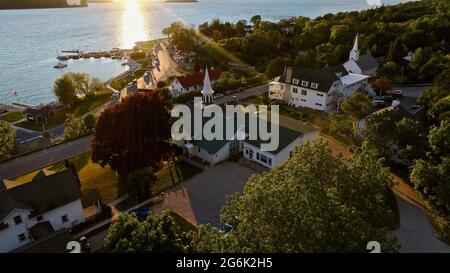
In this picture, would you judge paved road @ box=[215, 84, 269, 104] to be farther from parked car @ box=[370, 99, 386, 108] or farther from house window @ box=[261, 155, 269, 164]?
house window @ box=[261, 155, 269, 164]

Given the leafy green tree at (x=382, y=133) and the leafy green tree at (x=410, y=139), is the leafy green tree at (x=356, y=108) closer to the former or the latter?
the leafy green tree at (x=382, y=133)

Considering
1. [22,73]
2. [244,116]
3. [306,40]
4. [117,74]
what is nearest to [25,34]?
[22,73]

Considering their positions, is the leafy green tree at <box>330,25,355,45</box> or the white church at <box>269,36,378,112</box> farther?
the leafy green tree at <box>330,25,355,45</box>

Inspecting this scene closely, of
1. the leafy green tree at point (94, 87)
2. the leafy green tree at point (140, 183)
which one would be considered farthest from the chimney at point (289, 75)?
the leafy green tree at point (94, 87)

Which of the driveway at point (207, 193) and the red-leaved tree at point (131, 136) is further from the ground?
the red-leaved tree at point (131, 136)

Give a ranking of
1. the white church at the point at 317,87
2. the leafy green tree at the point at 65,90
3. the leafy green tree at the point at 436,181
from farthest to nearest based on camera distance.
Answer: the leafy green tree at the point at 65,90 < the white church at the point at 317,87 < the leafy green tree at the point at 436,181

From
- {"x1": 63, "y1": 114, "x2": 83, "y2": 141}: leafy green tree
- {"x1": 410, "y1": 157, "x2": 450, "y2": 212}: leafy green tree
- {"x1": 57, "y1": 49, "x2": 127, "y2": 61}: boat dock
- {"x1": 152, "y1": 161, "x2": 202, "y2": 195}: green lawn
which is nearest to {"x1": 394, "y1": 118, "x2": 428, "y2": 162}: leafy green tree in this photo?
{"x1": 410, "y1": 157, "x2": 450, "y2": 212}: leafy green tree
